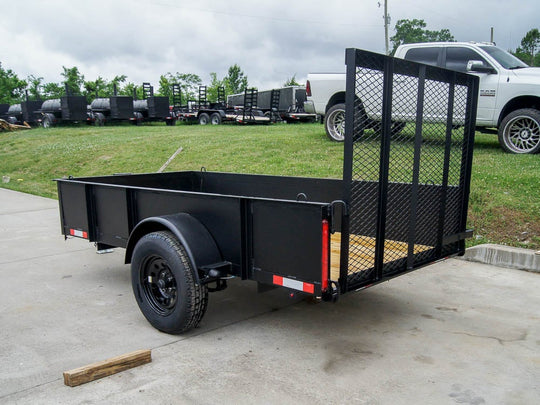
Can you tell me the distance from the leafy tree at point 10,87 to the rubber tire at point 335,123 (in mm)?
49794

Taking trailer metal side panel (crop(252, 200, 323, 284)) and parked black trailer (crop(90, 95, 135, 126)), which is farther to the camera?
parked black trailer (crop(90, 95, 135, 126))

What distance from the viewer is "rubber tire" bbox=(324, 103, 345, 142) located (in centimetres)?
1095

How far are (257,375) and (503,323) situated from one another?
2269 mm

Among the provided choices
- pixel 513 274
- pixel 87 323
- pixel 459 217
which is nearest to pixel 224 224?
pixel 87 323

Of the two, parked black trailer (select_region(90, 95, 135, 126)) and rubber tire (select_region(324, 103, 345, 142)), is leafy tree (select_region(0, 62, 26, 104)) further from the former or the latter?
rubber tire (select_region(324, 103, 345, 142))

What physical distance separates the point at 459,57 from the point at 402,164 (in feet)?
22.0

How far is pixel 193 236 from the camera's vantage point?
12.7ft

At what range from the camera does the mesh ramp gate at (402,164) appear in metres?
3.46

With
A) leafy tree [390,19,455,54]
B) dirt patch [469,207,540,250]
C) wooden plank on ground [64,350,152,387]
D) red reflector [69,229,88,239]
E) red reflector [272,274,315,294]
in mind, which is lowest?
wooden plank on ground [64,350,152,387]

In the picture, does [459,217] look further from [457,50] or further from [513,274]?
[457,50]

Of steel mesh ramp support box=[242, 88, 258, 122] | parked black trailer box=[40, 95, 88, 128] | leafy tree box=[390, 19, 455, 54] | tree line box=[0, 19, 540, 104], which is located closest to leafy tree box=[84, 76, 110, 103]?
tree line box=[0, 19, 540, 104]

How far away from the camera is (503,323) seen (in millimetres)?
4309

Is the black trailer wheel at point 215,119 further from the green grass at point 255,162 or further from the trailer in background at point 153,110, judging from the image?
the green grass at point 255,162

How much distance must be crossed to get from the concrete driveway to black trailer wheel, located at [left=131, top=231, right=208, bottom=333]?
18 centimetres
